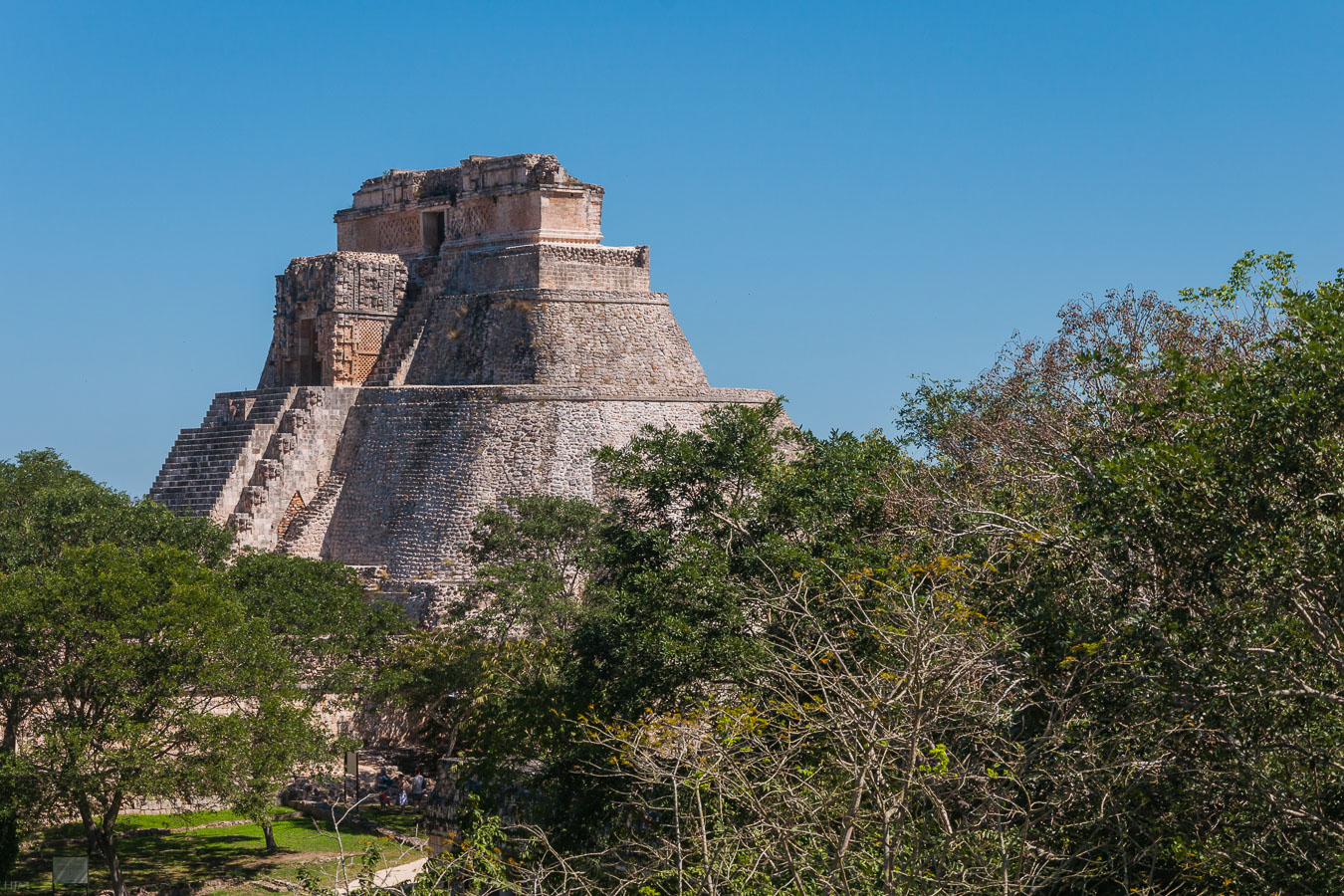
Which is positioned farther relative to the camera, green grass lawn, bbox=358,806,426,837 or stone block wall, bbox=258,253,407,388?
stone block wall, bbox=258,253,407,388

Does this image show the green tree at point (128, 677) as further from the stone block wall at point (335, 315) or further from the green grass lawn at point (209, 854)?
the stone block wall at point (335, 315)

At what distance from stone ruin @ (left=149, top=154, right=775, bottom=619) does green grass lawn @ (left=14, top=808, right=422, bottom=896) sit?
6209 millimetres

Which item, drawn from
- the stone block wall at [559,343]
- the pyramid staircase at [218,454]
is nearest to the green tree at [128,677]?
the pyramid staircase at [218,454]

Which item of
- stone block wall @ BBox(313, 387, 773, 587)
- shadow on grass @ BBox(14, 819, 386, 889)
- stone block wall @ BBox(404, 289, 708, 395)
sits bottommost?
shadow on grass @ BBox(14, 819, 386, 889)

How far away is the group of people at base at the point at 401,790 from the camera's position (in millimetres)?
25438

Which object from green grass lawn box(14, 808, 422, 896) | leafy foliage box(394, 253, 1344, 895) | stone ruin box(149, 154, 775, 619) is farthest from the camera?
stone ruin box(149, 154, 775, 619)

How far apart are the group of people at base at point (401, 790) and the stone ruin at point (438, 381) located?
4104mm

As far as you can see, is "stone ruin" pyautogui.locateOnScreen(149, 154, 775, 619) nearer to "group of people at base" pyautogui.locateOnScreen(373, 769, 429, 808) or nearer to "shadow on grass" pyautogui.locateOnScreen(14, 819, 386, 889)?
"group of people at base" pyautogui.locateOnScreen(373, 769, 429, 808)

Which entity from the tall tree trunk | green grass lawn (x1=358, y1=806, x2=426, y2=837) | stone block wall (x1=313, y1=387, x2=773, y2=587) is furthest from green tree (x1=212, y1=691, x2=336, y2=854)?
stone block wall (x1=313, y1=387, x2=773, y2=587)

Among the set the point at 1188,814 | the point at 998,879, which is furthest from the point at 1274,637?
the point at 998,879

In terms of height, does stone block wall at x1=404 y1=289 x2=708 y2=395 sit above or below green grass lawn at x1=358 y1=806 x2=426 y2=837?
above

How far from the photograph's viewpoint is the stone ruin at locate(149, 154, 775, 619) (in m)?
31.9

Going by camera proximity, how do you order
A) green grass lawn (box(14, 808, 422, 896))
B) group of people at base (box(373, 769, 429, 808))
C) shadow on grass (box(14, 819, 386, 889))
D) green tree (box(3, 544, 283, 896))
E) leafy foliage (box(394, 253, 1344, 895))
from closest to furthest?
leafy foliage (box(394, 253, 1344, 895)), green tree (box(3, 544, 283, 896)), green grass lawn (box(14, 808, 422, 896)), shadow on grass (box(14, 819, 386, 889)), group of people at base (box(373, 769, 429, 808))

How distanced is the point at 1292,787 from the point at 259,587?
18.6m
